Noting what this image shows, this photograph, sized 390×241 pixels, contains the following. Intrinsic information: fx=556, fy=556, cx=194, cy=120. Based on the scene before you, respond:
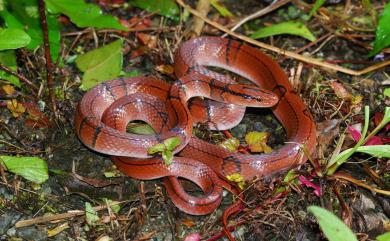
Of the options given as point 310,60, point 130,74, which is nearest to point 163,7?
point 130,74

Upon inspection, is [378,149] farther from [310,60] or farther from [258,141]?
[310,60]

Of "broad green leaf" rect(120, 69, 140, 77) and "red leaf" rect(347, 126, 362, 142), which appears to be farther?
"broad green leaf" rect(120, 69, 140, 77)

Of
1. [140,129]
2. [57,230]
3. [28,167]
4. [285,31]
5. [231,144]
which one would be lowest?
[57,230]

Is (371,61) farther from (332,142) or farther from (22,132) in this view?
(22,132)

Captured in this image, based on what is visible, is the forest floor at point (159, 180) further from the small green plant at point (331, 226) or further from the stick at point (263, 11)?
the small green plant at point (331, 226)

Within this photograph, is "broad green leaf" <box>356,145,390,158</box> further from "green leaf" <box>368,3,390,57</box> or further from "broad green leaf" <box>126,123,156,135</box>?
"broad green leaf" <box>126,123,156,135</box>

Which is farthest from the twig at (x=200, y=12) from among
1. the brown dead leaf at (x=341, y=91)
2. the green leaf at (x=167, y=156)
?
the green leaf at (x=167, y=156)

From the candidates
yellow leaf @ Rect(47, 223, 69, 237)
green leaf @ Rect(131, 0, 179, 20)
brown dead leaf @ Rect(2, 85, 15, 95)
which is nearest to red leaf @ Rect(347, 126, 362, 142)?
green leaf @ Rect(131, 0, 179, 20)
